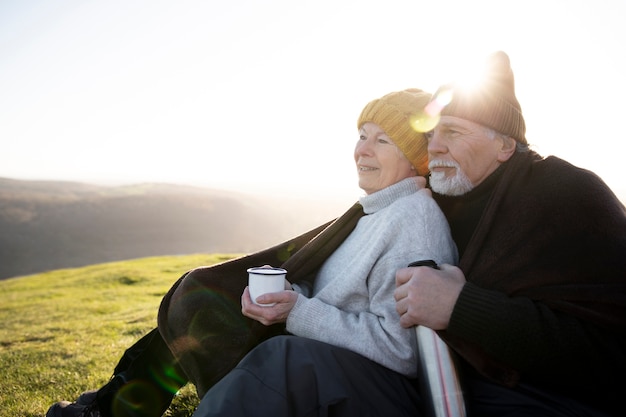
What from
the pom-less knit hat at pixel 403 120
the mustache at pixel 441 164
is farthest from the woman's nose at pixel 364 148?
the mustache at pixel 441 164

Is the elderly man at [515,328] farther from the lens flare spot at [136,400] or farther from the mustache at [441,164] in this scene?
the lens flare spot at [136,400]

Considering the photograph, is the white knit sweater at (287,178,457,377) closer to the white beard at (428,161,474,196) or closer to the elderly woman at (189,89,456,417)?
the elderly woman at (189,89,456,417)

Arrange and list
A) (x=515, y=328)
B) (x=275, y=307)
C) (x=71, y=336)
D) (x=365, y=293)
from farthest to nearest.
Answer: (x=71, y=336) < (x=365, y=293) < (x=275, y=307) < (x=515, y=328)

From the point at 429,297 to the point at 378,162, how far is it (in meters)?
1.25

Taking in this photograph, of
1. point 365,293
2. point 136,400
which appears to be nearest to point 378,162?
point 365,293

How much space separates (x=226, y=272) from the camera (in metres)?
3.47

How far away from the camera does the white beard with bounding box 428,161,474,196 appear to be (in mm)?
2840

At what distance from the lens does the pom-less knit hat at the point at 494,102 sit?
2.77 meters

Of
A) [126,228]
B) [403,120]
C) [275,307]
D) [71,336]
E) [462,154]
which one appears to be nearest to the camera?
[275,307]

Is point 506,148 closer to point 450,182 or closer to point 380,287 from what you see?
point 450,182

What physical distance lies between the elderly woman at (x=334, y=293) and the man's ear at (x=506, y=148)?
512 millimetres

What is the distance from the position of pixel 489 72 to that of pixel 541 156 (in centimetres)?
67

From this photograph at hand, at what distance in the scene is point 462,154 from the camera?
2.83 metres

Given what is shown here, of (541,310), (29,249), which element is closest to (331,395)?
(541,310)
